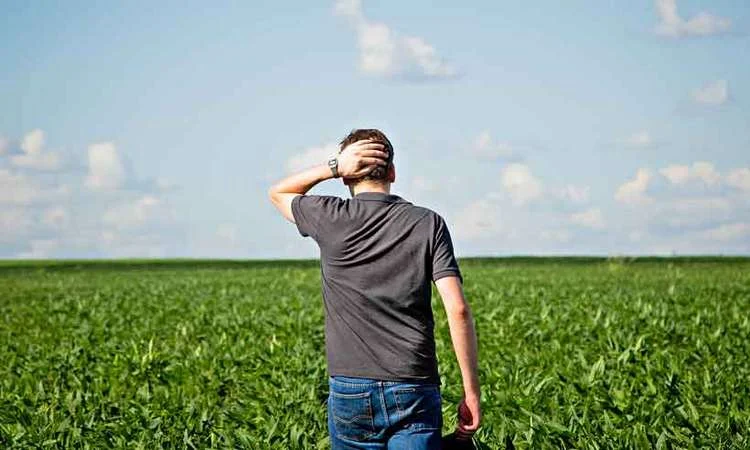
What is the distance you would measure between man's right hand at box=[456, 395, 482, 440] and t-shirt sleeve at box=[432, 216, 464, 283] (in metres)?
0.55

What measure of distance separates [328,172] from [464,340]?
0.86m

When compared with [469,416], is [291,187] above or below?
above

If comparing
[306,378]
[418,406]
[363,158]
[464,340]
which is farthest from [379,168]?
[306,378]

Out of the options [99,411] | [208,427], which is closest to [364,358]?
[208,427]

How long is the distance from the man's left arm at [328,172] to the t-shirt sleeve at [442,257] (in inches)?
13.3

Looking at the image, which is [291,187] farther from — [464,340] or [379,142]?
[464,340]

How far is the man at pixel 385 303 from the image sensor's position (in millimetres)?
4027

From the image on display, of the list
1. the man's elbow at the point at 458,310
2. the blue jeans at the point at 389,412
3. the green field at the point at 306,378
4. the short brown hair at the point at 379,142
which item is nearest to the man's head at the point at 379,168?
the short brown hair at the point at 379,142

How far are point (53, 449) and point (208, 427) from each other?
41.2 inches

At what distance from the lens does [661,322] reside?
1369 centimetres

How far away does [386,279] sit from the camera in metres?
4.06

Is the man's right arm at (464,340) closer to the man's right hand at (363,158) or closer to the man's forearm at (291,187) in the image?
the man's right hand at (363,158)

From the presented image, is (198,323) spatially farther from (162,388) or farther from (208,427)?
(208,427)

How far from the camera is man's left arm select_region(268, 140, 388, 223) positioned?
4.04 meters
